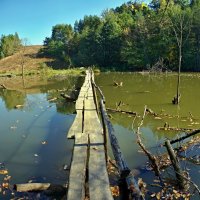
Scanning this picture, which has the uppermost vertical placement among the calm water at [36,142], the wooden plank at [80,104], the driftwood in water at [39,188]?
the wooden plank at [80,104]

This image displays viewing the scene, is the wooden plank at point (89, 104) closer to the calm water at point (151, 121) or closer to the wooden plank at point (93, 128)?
the wooden plank at point (93, 128)

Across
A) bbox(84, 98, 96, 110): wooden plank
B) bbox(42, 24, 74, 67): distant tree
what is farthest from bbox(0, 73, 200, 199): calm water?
bbox(42, 24, 74, 67): distant tree

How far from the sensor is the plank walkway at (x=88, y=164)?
5.76m

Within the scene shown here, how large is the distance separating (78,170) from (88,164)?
40 cm

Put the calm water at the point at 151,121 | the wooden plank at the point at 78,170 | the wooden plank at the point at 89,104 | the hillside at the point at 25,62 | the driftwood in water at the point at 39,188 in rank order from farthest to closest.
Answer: the hillside at the point at 25,62
the wooden plank at the point at 89,104
the calm water at the point at 151,121
the driftwood in water at the point at 39,188
the wooden plank at the point at 78,170

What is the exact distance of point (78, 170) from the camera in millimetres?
6785

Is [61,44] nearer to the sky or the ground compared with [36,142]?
nearer to the sky

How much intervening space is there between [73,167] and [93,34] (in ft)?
190

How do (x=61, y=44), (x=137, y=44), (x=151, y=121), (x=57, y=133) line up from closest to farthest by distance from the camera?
(x=57, y=133) → (x=151, y=121) → (x=137, y=44) → (x=61, y=44)

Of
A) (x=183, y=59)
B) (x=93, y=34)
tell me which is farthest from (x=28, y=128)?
(x=93, y=34)

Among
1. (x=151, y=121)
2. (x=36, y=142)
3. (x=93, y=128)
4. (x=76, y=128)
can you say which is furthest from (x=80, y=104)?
(x=93, y=128)

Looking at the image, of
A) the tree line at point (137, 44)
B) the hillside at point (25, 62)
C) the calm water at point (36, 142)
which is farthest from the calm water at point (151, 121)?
the hillside at point (25, 62)

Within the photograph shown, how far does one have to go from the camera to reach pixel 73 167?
6.97 metres

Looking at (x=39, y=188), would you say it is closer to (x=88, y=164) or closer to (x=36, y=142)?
(x=88, y=164)
